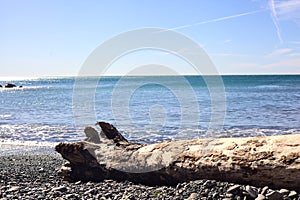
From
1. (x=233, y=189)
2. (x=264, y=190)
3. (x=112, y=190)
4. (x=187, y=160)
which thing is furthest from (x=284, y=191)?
(x=112, y=190)

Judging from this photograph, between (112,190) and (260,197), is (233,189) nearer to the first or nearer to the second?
(260,197)

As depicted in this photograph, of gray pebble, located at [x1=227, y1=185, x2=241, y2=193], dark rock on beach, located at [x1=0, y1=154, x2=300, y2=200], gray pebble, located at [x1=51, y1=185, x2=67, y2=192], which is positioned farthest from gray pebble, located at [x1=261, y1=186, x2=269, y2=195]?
gray pebble, located at [x1=51, y1=185, x2=67, y2=192]

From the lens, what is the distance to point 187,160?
20.3 feet

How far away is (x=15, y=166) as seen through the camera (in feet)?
29.5

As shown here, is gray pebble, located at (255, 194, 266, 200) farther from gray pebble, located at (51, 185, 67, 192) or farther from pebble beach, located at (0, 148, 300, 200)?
gray pebble, located at (51, 185, 67, 192)

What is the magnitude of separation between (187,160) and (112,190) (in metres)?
1.45

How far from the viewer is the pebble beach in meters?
5.26

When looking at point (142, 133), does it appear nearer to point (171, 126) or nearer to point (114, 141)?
point (171, 126)

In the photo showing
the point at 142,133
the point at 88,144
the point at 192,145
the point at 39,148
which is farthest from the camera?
the point at 142,133

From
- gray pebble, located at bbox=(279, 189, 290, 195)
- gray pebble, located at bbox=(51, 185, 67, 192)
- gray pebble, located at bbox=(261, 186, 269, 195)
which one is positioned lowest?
gray pebble, located at bbox=(51, 185, 67, 192)

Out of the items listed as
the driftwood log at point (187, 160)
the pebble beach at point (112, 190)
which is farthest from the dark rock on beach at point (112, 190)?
the driftwood log at point (187, 160)

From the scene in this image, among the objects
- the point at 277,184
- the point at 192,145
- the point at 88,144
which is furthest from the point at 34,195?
the point at 277,184

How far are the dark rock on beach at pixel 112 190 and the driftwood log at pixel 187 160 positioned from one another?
168mm

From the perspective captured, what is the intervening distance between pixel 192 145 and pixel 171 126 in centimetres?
1067
